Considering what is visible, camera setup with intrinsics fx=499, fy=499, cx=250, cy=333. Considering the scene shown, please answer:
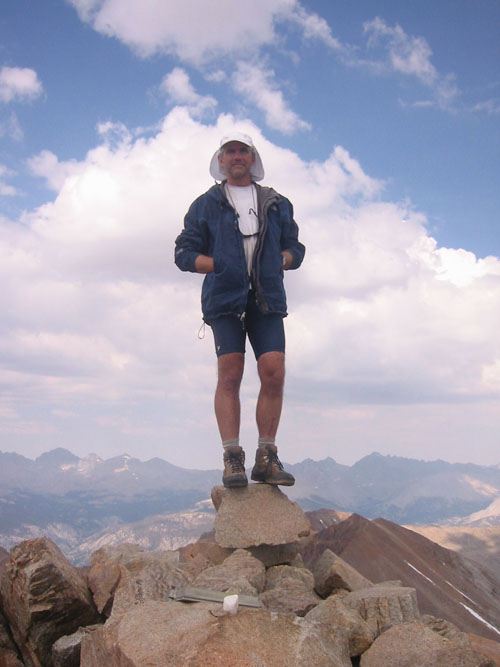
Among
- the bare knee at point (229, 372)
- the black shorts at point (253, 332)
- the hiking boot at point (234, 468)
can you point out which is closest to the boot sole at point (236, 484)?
the hiking boot at point (234, 468)

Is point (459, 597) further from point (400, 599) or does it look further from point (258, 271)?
point (258, 271)

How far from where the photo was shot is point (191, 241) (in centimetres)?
596

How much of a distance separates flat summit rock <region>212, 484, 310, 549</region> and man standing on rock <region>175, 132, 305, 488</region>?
0.17 m

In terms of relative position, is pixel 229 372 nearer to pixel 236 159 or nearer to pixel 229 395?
pixel 229 395

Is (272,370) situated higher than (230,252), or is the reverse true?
(230,252)

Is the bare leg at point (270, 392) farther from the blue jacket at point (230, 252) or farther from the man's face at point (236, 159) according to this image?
the man's face at point (236, 159)

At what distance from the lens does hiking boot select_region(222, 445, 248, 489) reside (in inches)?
218

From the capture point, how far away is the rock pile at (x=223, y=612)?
280cm

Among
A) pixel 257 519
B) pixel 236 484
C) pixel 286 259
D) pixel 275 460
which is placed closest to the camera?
pixel 257 519

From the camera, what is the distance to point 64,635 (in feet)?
14.0

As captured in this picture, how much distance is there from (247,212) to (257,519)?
3.54 meters

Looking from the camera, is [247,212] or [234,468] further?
[247,212]

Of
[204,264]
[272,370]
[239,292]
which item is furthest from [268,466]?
[204,264]

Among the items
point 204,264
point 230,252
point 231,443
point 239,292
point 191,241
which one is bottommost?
point 231,443
